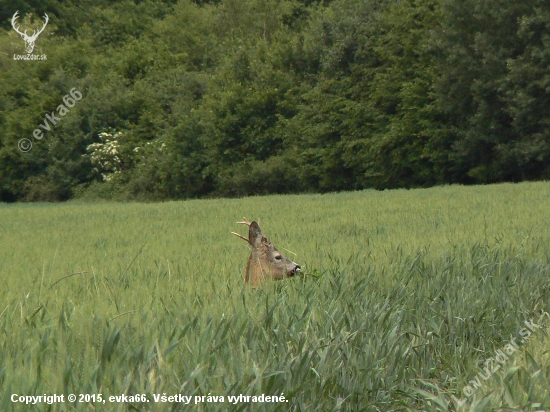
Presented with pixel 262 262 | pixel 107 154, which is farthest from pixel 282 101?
pixel 262 262

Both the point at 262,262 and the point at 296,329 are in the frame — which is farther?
the point at 262,262

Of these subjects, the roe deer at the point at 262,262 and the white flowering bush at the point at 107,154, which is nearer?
the roe deer at the point at 262,262

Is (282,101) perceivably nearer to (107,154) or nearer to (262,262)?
(107,154)

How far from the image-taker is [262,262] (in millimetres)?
4824

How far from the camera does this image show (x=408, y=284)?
4871 millimetres

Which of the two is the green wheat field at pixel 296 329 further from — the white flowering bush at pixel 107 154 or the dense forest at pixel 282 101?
the white flowering bush at pixel 107 154

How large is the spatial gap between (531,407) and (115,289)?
88.1 inches

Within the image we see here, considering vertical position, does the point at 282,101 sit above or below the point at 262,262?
above

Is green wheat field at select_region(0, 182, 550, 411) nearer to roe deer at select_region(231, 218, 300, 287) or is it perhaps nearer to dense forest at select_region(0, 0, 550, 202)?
roe deer at select_region(231, 218, 300, 287)

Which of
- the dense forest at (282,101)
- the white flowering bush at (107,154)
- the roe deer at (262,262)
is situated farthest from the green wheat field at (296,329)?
the white flowering bush at (107,154)

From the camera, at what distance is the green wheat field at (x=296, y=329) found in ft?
8.60

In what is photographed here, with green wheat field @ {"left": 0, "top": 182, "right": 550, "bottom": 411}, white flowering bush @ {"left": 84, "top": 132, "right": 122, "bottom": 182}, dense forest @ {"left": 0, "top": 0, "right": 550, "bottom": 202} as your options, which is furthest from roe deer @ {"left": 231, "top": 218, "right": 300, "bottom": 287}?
white flowering bush @ {"left": 84, "top": 132, "right": 122, "bottom": 182}

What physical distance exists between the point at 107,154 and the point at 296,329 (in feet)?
138

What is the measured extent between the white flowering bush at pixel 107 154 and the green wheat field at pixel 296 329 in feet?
123
